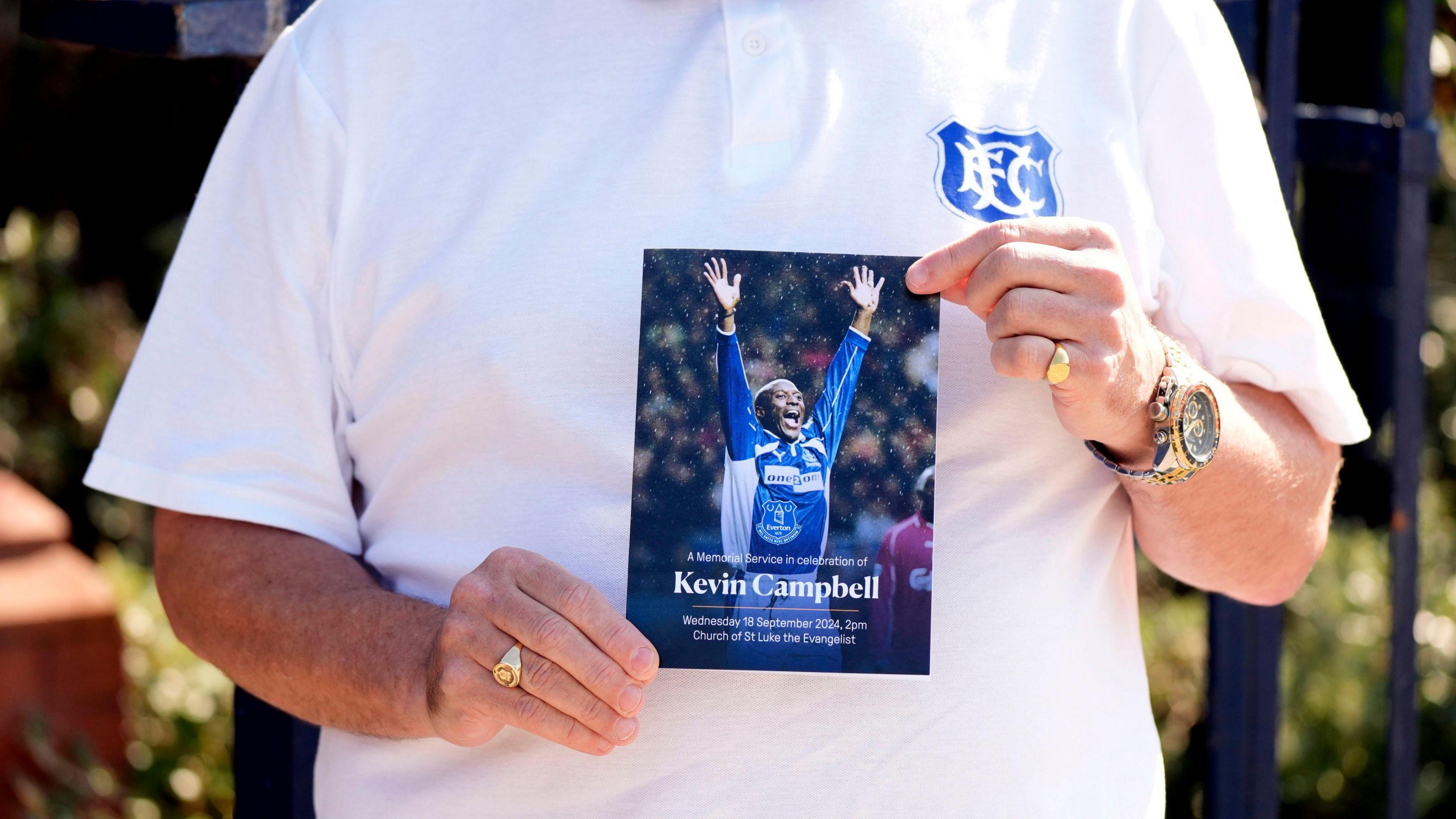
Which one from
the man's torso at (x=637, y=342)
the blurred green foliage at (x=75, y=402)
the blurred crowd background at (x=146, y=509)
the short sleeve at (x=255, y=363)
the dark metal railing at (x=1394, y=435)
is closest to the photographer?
the man's torso at (x=637, y=342)

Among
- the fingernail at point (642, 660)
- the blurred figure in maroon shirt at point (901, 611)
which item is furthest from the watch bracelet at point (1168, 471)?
the fingernail at point (642, 660)

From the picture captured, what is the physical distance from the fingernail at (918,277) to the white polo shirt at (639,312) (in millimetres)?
98

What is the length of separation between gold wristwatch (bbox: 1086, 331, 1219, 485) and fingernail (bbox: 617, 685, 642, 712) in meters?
0.54

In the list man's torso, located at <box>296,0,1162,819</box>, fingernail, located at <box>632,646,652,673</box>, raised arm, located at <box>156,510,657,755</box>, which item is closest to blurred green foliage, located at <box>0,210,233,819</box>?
raised arm, located at <box>156,510,657,755</box>

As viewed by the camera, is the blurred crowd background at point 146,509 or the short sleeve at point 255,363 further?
the blurred crowd background at point 146,509

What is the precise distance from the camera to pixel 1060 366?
1268mm

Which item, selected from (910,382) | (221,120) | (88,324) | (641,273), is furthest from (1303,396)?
(88,324)

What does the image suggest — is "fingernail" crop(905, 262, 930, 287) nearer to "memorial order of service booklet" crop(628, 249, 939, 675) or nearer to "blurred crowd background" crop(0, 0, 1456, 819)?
"memorial order of service booklet" crop(628, 249, 939, 675)

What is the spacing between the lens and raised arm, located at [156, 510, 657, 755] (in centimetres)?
129

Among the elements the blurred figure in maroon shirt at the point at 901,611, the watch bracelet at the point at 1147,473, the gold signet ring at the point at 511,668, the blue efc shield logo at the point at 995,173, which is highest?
the blue efc shield logo at the point at 995,173

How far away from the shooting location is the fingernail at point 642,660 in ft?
4.17

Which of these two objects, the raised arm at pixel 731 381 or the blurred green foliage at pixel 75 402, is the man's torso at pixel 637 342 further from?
the blurred green foliage at pixel 75 402

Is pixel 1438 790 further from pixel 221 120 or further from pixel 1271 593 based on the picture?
pixel 221 120

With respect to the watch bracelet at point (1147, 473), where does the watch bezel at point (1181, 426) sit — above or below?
above
